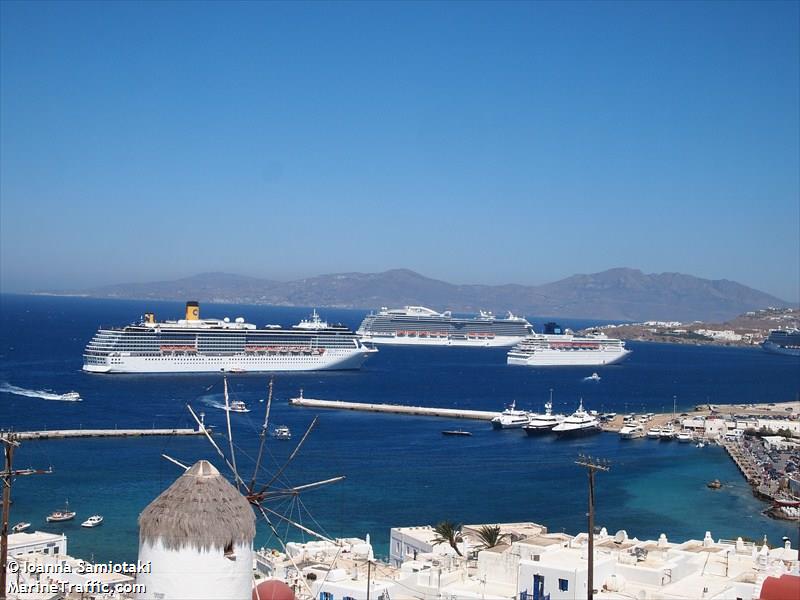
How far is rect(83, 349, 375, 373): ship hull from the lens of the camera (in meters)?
66.4

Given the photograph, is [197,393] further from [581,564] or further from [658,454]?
[581,564]

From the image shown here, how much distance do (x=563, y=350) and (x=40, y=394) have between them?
56.3 m

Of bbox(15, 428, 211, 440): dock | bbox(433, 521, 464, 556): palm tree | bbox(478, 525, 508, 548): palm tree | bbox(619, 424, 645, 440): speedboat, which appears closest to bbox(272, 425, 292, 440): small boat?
bbox(15, 428, 211, 440): dock

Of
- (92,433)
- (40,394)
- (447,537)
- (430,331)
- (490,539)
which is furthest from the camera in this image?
(430,331)

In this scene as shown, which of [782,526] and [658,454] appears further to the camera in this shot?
[658,454]

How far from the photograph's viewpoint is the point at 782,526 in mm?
27438

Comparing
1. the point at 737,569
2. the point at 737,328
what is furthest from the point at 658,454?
the point at 737,328

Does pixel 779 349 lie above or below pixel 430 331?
below

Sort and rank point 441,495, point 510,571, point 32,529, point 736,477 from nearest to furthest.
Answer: point 510,571 < point 32,529 < point 441,495 < point 736,477

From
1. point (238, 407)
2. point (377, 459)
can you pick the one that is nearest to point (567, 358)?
point (238, 407)

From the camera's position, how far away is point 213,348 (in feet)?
231

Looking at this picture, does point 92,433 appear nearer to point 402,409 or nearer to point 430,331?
point 402,409

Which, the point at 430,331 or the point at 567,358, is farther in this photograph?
the point at 430,331

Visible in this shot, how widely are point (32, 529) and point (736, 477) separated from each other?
78.8 ft
